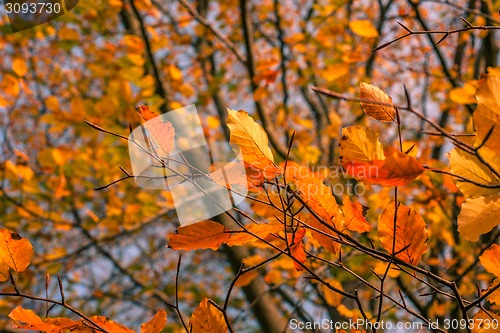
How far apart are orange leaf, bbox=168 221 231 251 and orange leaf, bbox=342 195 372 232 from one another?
0.15 metres

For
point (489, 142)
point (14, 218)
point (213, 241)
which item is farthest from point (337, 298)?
point (14, 218)

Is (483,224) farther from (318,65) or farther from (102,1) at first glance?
(318,65)

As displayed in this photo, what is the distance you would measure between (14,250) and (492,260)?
0.58m

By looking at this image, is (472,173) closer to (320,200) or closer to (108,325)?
(320,200)

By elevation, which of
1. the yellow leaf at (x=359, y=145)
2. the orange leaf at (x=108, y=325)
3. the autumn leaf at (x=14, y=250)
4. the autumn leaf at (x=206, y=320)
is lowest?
the autumn leaf at (x=206, y=320)

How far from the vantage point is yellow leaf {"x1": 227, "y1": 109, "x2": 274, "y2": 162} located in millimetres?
530

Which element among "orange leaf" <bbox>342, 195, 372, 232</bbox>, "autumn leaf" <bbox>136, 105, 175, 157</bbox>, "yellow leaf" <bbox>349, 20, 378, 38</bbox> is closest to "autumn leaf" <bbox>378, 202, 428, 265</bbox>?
"orange leaf" <bbox>342, 195, 372, 232</bbox>

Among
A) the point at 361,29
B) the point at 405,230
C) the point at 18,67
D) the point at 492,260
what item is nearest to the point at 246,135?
the point at 405,230

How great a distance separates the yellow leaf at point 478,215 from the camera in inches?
19.6

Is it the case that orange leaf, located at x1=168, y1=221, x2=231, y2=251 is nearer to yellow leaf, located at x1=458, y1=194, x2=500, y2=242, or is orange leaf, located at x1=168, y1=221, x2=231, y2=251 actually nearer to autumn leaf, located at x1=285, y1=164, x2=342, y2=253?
autumn leaf, located at x1=285, y1=164, x2=342, y2=253

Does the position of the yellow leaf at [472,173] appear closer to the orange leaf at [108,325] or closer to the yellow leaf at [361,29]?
the orange leaf at [108,325]

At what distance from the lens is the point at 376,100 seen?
516 millimetres

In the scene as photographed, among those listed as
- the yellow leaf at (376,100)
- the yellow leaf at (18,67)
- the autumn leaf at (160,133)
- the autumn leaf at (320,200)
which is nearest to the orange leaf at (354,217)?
the autumn leaf at (320,200)

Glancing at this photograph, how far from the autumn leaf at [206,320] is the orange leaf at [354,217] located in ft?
0.66
